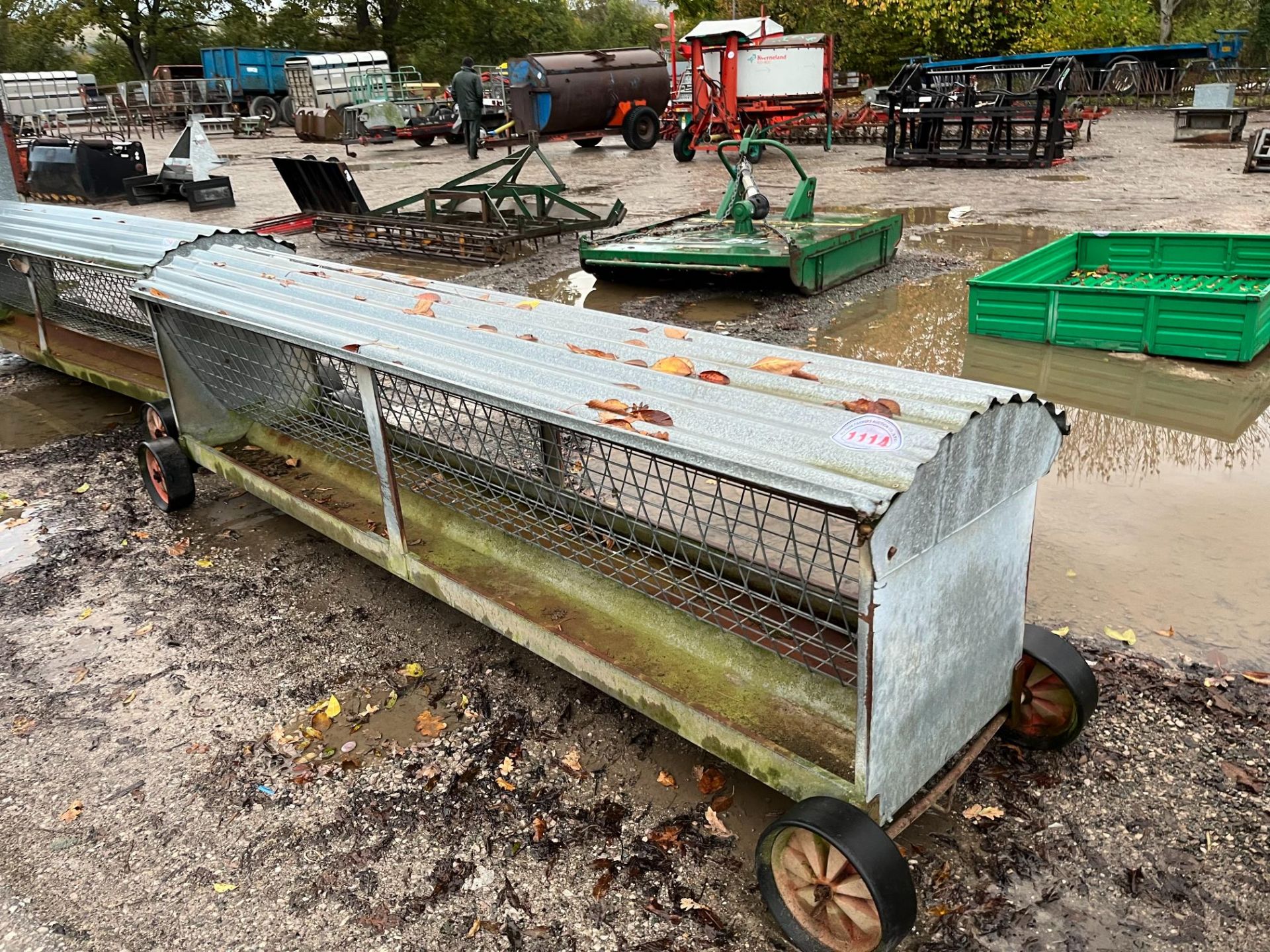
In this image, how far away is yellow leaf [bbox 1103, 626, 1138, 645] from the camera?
325cm

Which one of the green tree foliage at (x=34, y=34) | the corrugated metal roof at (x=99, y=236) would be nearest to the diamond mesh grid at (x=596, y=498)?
the corrugated metal roof at (x=99, y=236)

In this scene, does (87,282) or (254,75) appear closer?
(87,282)

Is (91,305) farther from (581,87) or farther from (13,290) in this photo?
(581,87)

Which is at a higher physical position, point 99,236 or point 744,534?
point 99,236

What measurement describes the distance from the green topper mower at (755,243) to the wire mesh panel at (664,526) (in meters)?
3.71

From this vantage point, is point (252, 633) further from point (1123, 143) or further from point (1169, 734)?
point (1123, 143)

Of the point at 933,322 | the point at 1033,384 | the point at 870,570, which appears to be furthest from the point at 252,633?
the point at 933,322

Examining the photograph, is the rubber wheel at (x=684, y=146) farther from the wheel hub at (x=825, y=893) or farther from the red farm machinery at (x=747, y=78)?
the wheel hub at (x=825, y=893)

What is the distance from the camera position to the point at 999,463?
2.08m

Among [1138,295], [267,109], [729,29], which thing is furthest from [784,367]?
[267,109]

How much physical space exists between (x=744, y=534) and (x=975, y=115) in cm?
1370

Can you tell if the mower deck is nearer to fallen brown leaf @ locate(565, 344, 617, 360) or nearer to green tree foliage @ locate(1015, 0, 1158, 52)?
fallen brown leaf @ locate(565, 344, 617, 360)

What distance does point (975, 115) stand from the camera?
48.0 ft

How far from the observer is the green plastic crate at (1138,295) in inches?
228
